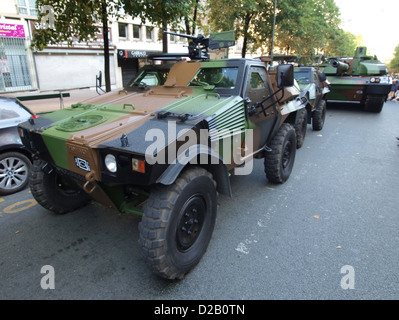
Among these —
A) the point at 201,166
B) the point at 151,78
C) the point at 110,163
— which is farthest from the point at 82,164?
the point at 151,78

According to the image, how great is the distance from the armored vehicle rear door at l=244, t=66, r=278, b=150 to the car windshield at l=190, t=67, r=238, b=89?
20cm

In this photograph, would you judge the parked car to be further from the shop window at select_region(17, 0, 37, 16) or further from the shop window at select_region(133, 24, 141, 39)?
the shop window at select_region(133, 24, 141, 39)

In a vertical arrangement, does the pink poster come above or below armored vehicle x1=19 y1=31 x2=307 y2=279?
above

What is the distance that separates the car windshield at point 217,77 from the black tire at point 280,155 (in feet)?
4.39

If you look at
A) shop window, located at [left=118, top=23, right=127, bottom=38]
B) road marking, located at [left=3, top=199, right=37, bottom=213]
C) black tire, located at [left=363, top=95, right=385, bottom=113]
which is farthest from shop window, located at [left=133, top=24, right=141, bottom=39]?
road marking, located at [left=3, top=199, right=37, bottom=213]

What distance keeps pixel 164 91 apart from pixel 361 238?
120 inches

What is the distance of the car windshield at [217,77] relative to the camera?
3.79 metres

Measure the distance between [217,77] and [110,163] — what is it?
215 cm

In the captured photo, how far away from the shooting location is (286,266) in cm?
288

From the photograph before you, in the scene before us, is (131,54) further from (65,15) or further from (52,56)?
(65,15)

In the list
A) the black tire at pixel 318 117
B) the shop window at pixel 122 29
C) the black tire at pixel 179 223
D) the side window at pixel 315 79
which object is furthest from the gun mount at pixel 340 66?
the shop window at pixel 122 29

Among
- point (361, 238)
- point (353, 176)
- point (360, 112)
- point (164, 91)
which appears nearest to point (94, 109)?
point (164, 91)

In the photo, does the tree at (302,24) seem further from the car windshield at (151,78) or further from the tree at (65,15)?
the car windshield at (151,78)

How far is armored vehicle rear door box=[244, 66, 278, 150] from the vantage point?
3883mm
